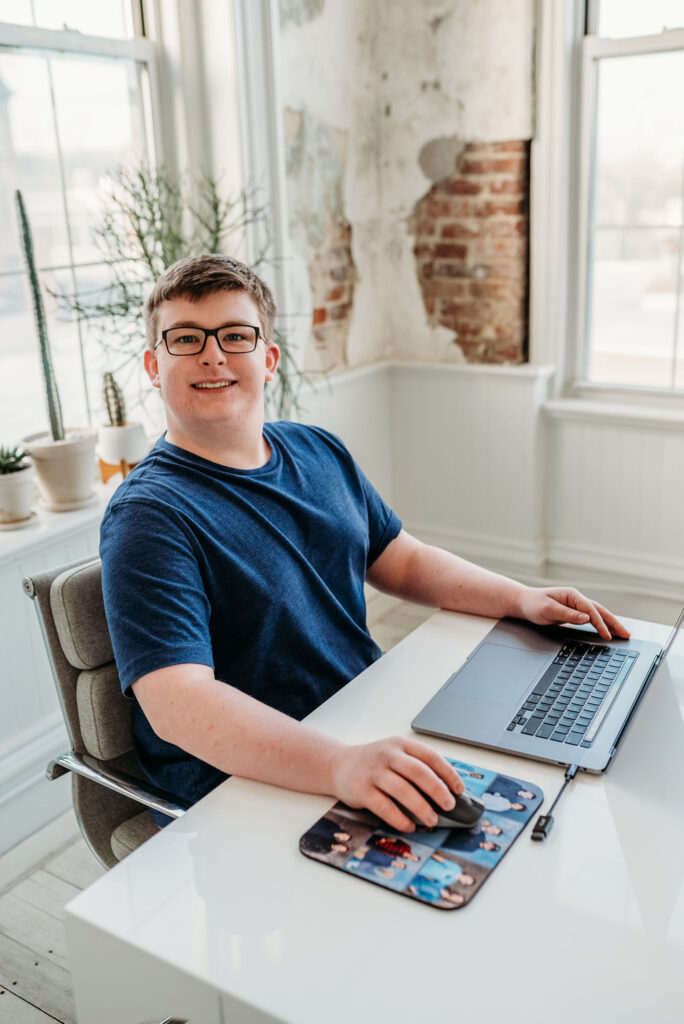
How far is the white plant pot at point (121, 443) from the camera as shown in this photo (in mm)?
2529

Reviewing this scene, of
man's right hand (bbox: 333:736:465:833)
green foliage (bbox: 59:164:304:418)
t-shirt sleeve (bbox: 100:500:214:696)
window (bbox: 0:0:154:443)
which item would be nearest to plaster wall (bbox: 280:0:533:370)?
green foliage (bbox: 59:164:304:418)

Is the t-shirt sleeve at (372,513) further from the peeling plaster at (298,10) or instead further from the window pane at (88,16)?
the peeling plaster at (298,10)

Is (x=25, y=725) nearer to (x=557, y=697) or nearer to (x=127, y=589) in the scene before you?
(x=127, y=589)

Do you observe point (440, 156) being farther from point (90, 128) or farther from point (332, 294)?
point (90, 128)

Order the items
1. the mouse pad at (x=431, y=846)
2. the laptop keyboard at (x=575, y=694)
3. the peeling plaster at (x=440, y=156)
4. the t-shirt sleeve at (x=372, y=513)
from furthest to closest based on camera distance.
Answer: the peeling plaster at (x=440, y=156)
the t-shirt sleeve at (x=372, y=513)
the laptop keyboard at (x=575, y=694)
the mouse pad at (x=431, y=846)

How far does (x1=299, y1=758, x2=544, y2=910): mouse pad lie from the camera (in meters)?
1.00

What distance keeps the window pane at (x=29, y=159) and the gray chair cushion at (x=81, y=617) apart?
1.22 meters

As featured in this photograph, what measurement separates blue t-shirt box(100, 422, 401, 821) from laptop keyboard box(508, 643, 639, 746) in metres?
0.35

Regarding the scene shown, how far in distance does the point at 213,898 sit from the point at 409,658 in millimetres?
615

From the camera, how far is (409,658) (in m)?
1.54

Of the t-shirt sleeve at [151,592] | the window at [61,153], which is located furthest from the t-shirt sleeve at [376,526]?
the window at [61,153]

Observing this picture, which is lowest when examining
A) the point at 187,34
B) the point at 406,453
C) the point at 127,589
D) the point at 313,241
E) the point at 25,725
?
the point at 25,725

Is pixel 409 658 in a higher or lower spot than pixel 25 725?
higher

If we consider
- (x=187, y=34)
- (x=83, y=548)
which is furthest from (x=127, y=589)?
(x=187, y=34)
